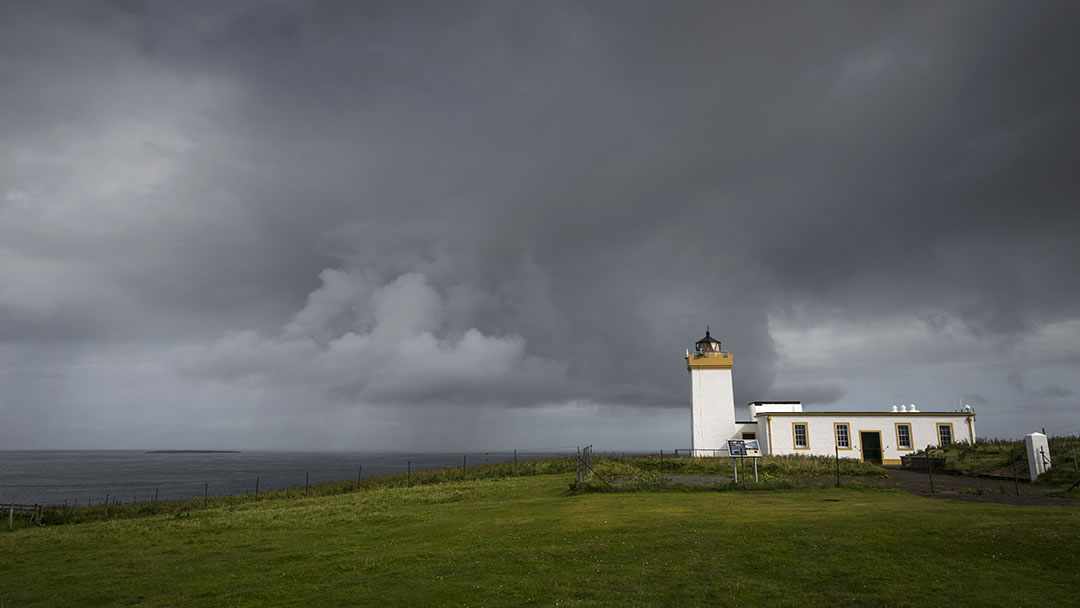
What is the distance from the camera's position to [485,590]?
36.6 feet

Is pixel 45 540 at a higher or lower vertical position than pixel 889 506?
lower

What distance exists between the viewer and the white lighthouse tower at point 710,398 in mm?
47562

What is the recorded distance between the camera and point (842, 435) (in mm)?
43156

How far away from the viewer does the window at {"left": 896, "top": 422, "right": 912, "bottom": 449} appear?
139 ft

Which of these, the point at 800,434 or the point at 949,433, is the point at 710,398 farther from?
the point at 949,433

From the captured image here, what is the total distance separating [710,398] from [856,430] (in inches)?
407

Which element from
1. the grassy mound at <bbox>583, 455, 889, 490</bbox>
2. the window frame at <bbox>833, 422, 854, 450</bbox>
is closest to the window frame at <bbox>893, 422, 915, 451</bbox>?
the window frame at <bbox>833, 422, 854, 450</bbox>

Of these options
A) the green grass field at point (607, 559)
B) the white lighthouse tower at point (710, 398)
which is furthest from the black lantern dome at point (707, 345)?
the green grass field at point (607, 559)

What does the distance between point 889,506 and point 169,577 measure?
19.3 m

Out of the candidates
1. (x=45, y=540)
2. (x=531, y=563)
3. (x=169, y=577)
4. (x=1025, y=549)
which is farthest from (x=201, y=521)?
(x=1025, y=549)

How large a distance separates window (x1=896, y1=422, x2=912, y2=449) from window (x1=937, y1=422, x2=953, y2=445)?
1.83 meters

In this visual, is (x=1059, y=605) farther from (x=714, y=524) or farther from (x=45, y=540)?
(x=45, y=540)

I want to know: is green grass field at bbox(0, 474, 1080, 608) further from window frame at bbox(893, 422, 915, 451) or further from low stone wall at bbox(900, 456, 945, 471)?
window frame at bbox(893, 422, 915, 451)

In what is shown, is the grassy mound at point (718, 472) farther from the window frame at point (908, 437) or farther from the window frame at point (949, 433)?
the window frame at point (949, 433)
